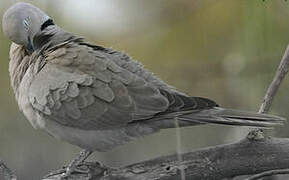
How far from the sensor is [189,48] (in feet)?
8.04

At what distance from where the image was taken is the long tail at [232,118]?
1.62 m

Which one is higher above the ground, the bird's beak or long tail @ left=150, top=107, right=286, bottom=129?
the bird's beak

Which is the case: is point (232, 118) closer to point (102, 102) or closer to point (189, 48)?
point (102, 102)

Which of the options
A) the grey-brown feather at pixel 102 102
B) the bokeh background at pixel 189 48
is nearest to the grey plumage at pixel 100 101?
the grey-brown feather at pixel 102 102

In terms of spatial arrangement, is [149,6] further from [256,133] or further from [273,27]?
[256,133]

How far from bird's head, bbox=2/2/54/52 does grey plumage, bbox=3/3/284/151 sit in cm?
8

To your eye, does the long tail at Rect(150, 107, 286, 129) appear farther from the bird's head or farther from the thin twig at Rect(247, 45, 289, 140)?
the bird's head

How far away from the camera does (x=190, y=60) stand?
8.09ft

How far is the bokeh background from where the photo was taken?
237cm

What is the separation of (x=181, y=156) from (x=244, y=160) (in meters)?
0.16

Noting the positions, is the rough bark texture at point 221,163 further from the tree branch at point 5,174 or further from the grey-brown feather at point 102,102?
the tree branch at point 5,174

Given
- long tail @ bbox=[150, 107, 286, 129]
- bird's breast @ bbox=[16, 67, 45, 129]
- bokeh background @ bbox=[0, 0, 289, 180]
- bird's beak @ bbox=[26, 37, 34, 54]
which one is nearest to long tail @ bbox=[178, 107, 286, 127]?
long tail @ bbox=[150, 107, 286, 129]

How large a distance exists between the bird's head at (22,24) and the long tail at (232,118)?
53 centimetres

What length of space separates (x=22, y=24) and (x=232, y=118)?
2.22 ft
